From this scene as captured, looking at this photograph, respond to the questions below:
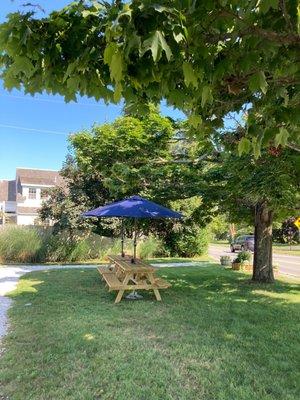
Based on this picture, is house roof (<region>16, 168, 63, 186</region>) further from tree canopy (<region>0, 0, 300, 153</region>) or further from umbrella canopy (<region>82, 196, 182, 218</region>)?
tree canopy (<region>0, 0, 300, 153</region>)

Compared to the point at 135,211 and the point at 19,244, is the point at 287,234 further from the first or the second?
the point at 135,211

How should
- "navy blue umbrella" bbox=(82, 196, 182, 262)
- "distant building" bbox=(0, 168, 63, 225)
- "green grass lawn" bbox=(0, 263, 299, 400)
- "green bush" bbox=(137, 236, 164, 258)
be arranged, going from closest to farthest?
1. "green grass lawn" bbox=(0, 263, 299, 400)
2. "navy blue umbrella" bbox=(82, 196, 182, 262)
3. "green bush" bbox=(137, 236, 164, 258)
4. "distant building" bbox=(0, 168, 63, 225)

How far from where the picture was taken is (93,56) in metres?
2.76

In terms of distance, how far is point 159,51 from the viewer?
2145 millimetres

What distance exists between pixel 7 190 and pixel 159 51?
48976mm

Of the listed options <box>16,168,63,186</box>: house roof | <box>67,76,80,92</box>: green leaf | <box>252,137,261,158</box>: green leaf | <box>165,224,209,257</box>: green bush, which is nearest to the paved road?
<box>165,224,209,257</box>: green bush

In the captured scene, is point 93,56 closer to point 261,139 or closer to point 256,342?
point 261,139

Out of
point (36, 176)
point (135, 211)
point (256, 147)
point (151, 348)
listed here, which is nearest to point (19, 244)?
point (135, 211)

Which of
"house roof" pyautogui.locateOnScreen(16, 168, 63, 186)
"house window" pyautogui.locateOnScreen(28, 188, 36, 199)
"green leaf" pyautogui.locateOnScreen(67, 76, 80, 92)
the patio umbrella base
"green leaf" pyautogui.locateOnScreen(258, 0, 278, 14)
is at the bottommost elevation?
the patio umbrella base

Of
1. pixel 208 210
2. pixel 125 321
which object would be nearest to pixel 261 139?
pixel 125 321

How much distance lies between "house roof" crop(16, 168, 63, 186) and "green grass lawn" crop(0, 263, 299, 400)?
3294 centimetres

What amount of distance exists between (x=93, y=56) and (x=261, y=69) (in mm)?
1245

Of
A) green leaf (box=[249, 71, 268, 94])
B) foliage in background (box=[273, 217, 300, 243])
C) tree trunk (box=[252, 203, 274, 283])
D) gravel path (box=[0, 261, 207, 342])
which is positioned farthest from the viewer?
foliage in background (box=[273, 217, 300, 243])

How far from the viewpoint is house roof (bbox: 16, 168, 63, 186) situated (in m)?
41.6
